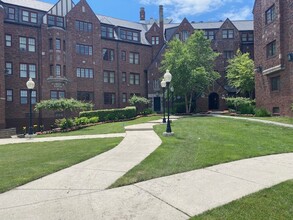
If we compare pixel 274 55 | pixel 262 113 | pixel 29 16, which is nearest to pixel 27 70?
pixel 29 16

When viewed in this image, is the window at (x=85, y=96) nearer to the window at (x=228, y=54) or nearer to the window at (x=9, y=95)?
the window at (x=9, y=95)

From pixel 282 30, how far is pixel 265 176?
1978 centimetres

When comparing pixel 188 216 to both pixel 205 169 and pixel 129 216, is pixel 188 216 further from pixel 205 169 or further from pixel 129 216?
pixel 205 169

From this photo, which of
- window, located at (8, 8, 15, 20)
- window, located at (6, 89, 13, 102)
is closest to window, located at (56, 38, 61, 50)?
window, located at (8, 8, 15, 20)

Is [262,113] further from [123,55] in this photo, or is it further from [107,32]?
[107,32]

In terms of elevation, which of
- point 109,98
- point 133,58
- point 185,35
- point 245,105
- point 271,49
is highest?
point 185,35

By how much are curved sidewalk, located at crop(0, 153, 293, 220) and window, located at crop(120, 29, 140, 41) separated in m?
36.0

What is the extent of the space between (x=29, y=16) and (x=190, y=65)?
19364mm

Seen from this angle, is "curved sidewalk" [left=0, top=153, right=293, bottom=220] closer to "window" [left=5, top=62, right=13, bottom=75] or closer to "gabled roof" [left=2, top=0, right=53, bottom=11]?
"window" [left=5, top=62, right=13, bottom=75]

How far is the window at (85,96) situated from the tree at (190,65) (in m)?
10.4

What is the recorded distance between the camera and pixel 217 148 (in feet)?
32.6

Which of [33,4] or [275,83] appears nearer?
[275,83]

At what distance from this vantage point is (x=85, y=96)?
118 ft

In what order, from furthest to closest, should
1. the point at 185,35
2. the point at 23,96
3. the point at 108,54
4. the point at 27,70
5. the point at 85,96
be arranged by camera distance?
1. the point at 185,35
2. the point at 108,54
3. the point at 85,96
4. the point at 27,70
5. the point at 23,96
